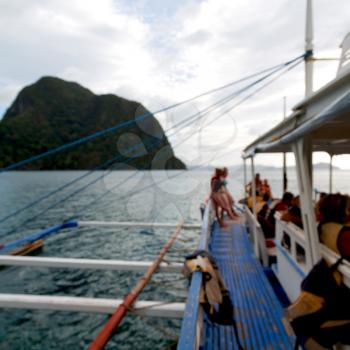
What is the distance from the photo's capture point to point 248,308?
177 inches

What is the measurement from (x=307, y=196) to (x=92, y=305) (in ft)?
13.7

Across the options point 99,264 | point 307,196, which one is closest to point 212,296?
point 307,196

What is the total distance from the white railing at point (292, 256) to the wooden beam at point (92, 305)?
1887mm

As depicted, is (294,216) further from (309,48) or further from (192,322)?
(309,48)

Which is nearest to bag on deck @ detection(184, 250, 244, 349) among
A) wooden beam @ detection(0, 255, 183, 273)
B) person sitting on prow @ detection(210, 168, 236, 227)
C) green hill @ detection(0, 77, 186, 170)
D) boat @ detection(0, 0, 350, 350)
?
boat @ detection(0, 0, 350, 350)

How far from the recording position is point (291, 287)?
4.41 metres

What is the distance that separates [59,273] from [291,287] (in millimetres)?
9714

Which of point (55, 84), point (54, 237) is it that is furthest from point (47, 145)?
point (54, 237)

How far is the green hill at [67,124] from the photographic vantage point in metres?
113

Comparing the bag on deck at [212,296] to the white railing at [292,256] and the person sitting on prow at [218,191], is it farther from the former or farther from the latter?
the person sitting on prow at [218,191]

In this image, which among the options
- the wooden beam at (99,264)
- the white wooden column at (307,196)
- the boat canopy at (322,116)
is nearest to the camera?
the boat canopy at (322,116)

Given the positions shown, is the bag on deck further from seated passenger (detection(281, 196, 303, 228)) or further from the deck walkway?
seated passenger (detection(281, 196, 303, 228))

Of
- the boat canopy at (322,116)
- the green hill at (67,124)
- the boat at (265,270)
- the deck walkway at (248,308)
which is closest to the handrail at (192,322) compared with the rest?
the boat at (265,270)

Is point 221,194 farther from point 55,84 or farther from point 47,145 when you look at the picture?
point 55,84
